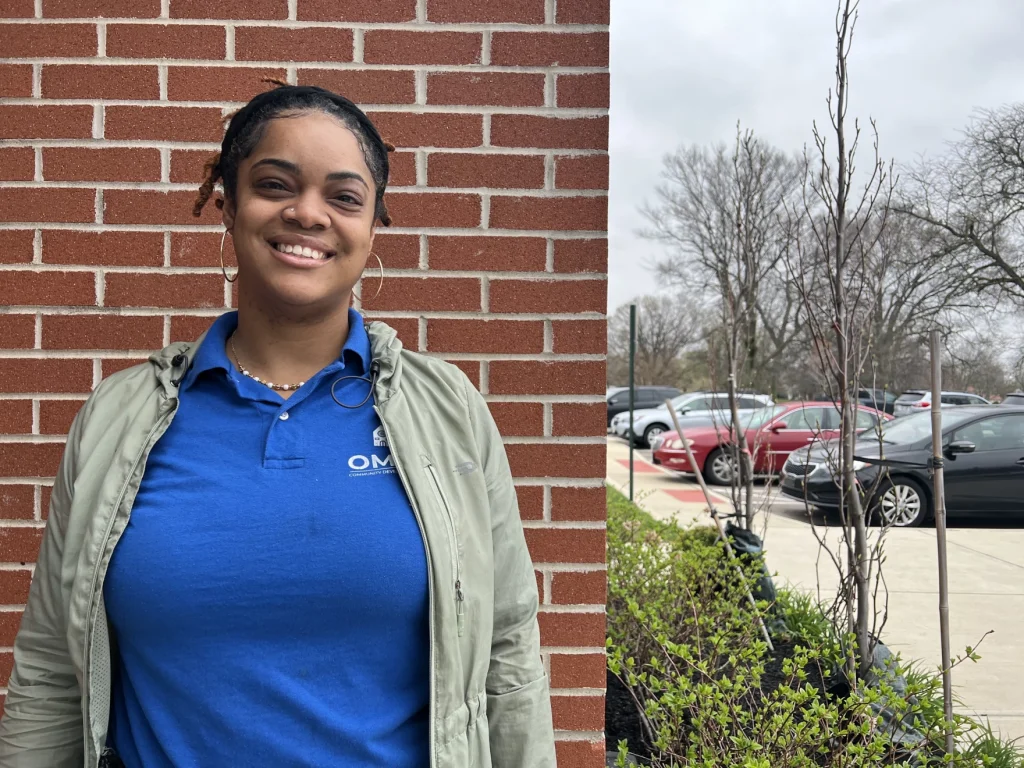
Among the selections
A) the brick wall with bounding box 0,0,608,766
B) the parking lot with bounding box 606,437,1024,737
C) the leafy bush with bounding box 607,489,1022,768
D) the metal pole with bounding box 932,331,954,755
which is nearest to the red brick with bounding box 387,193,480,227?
the brick wall with bounding box 0,0,608,766

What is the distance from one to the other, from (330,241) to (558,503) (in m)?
1.15

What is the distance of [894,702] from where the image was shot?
2516mm

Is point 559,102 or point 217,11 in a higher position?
point 217,11

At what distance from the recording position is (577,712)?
236 cm

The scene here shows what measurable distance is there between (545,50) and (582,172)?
36cm

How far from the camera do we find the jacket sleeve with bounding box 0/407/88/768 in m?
1.36

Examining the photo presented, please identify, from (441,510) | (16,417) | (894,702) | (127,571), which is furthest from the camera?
(894,702)

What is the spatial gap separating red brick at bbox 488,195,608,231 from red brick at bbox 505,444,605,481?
41 centimetres

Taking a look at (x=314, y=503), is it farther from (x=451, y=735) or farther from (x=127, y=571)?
(x=451, y=735)

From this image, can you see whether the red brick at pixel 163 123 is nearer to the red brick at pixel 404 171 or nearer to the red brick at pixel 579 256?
the red brick at pixel 404 171

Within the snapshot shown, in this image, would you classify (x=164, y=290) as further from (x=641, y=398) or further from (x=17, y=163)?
(x=641, y=398)

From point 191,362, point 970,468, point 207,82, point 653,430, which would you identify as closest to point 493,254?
point 207,82

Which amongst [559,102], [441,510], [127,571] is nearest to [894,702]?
[441,510]

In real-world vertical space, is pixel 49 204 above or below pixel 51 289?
above
